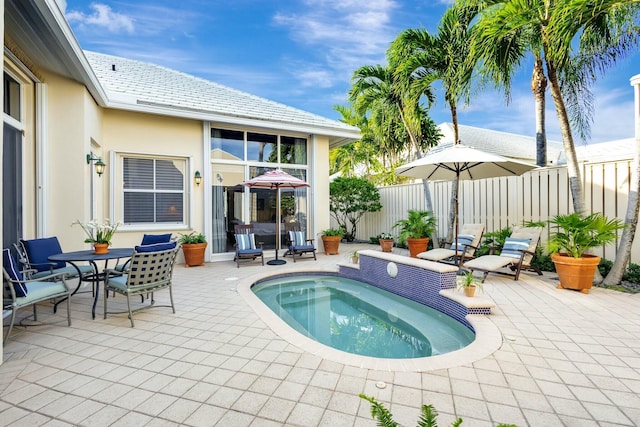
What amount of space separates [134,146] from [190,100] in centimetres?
194

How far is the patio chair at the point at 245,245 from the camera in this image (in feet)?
26.4

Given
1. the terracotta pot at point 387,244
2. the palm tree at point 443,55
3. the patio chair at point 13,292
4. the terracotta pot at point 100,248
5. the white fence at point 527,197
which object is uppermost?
the palm tree at point 443,55

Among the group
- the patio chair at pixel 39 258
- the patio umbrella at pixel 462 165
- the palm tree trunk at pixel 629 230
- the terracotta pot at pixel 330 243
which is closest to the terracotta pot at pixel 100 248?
the patio chair at pixel 39 258

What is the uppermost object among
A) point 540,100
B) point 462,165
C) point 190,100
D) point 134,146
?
point 190,100

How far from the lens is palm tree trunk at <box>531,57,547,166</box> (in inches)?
299

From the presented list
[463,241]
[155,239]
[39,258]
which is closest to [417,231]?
[463,241]

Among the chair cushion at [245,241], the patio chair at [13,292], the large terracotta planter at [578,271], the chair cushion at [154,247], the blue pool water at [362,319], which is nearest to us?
the patio chair at [13,292]

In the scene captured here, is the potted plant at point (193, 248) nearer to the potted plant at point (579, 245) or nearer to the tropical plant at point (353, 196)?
the tropical plant at point (353, 196)

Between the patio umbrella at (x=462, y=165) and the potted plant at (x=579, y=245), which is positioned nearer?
the potted plant at (x=579, y=245)

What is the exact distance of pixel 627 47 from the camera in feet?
17.6

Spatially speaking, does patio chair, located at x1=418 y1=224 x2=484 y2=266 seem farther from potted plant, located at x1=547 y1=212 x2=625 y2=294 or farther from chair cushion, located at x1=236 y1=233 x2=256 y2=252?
chair cushion, located at x1=236 y1=233 x2=256 y2=252

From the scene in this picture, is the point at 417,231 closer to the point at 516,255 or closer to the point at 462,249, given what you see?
the point at 462,249

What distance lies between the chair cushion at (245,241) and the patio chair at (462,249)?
168 inches

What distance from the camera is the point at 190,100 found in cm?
866
